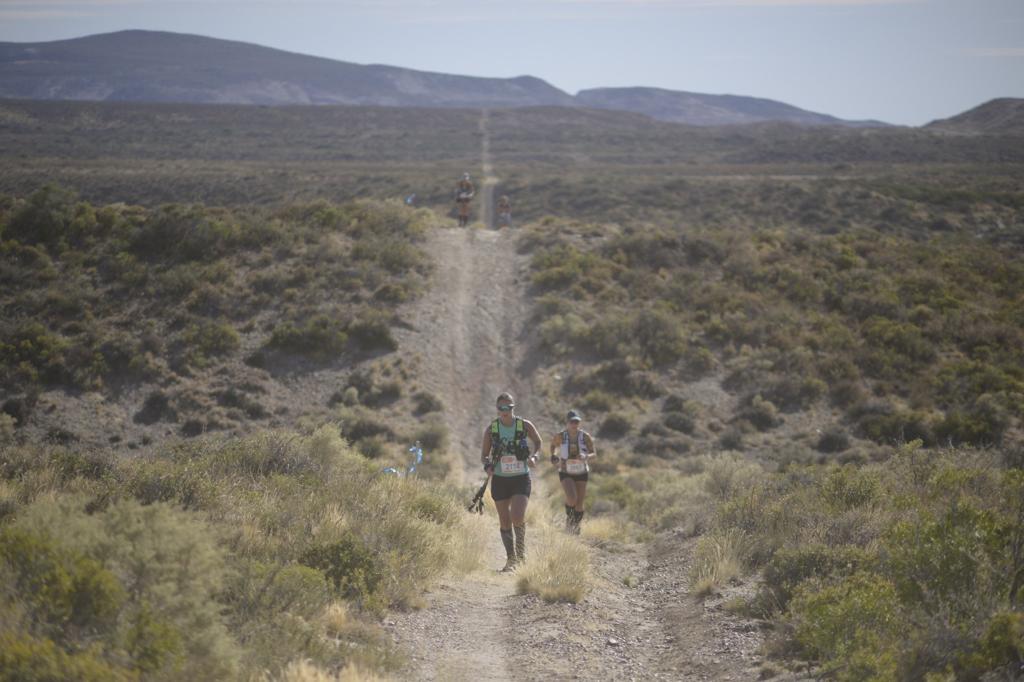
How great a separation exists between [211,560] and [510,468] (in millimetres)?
4406

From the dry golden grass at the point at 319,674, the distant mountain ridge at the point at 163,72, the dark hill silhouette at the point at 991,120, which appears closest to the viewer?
the dry golden grass at the point at 319,674

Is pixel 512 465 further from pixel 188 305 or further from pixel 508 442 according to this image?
pixel 188 305

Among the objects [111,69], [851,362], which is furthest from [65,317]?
[111,69]

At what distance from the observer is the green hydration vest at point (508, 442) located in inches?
331

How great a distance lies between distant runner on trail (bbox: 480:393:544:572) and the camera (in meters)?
8.39

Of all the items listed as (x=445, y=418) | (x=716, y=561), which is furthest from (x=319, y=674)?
(x=445, y=418)

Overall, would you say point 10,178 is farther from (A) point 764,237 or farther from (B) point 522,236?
(A) point 764,237

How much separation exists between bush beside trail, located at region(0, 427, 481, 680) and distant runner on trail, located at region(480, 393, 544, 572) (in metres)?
0.47

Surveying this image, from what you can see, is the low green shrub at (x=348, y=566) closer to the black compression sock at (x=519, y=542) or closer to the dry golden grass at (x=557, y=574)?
the dry golden grass at (x=557, y=574)

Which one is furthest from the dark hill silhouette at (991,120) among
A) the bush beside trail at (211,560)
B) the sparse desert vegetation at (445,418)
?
the bush beside trail at (211,560)

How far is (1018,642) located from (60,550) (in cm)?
486

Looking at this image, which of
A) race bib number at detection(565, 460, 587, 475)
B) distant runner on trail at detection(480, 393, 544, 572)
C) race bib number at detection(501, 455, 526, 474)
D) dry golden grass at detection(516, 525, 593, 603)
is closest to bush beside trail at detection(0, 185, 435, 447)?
race bib number at detection(565, 460, 587, 475)

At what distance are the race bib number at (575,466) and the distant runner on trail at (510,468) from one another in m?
1.23

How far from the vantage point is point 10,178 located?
3719 centimetres
